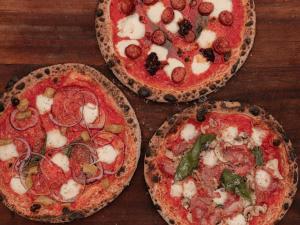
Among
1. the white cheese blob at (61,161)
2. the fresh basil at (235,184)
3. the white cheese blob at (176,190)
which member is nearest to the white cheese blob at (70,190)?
the white cheese blob at (61,161)

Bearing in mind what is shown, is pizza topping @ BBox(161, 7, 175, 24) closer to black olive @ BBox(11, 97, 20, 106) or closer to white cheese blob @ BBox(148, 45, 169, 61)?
white cheese blob @ BBox(148, 45, 169, 61)

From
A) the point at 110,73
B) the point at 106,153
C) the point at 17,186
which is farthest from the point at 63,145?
the point at 110,73

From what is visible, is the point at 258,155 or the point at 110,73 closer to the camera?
the point at 258,155

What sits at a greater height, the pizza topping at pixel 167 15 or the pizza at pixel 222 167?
the pizza topping at pixel 167 15

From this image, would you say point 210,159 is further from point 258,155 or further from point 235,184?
point 258,155

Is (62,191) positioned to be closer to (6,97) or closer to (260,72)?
(6,97)

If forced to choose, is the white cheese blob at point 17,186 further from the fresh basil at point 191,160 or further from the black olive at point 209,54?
the black olive at point 209,54

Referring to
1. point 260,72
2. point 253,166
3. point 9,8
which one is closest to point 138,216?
point 253,166
